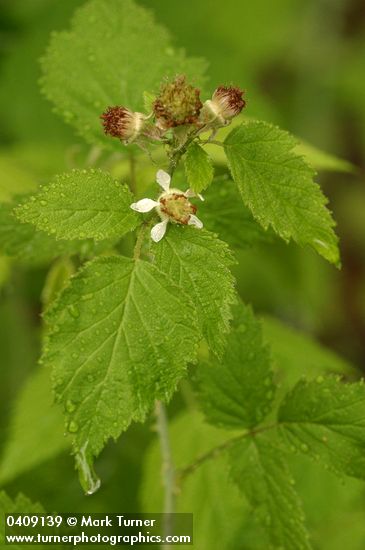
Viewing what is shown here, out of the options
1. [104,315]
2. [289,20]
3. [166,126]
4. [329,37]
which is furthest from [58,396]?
[329,37]

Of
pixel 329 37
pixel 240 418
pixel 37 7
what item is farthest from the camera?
pixel 329 37

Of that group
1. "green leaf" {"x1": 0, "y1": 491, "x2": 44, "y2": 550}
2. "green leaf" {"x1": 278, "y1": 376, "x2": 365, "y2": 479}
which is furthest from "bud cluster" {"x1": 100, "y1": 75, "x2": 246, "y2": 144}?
"green leaf" {"x1": 0, "y1": 491, "x2": 44, "y2": 550}

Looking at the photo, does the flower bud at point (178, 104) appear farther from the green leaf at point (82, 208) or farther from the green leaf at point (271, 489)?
the green leaf at point (271, 489)

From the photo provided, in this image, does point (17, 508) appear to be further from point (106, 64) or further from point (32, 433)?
point (106, 64)

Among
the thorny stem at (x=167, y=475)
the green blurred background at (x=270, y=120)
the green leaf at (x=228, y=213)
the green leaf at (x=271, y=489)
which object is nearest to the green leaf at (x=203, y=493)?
the green blurred background at (x=270, y=120)

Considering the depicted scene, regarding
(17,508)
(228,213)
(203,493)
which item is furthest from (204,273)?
(203,493)

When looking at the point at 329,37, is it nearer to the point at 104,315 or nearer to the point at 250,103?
the point at 250,103
